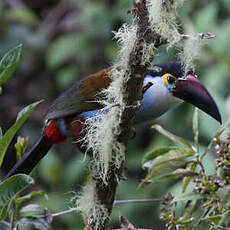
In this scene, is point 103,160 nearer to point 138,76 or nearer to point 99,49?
point 138,76

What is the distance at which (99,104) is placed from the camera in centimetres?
233

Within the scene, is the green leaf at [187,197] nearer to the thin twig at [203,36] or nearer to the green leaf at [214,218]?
the green leaf at [214,218]

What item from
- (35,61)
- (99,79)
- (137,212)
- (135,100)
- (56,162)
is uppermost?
(135,100)

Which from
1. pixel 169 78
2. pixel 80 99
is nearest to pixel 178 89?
pixel 169 78

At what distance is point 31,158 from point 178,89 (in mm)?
695

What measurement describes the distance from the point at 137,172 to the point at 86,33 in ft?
3.73

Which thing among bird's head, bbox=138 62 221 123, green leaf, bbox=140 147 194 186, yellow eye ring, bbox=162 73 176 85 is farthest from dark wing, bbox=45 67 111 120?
green leaf, bbox=140 147 194 186

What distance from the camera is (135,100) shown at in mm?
1362

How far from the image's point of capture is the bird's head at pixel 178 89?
1.87 meters

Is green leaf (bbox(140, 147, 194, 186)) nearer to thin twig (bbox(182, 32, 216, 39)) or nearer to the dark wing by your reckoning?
thin twig (bbox(182, 32, 216, 39))

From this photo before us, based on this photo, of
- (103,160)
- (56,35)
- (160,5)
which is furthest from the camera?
(56,35)

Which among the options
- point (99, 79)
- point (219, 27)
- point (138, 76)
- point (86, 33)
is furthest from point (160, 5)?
point (86, 33)

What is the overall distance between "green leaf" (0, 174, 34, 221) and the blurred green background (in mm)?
1794

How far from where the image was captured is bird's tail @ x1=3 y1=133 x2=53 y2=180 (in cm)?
220
